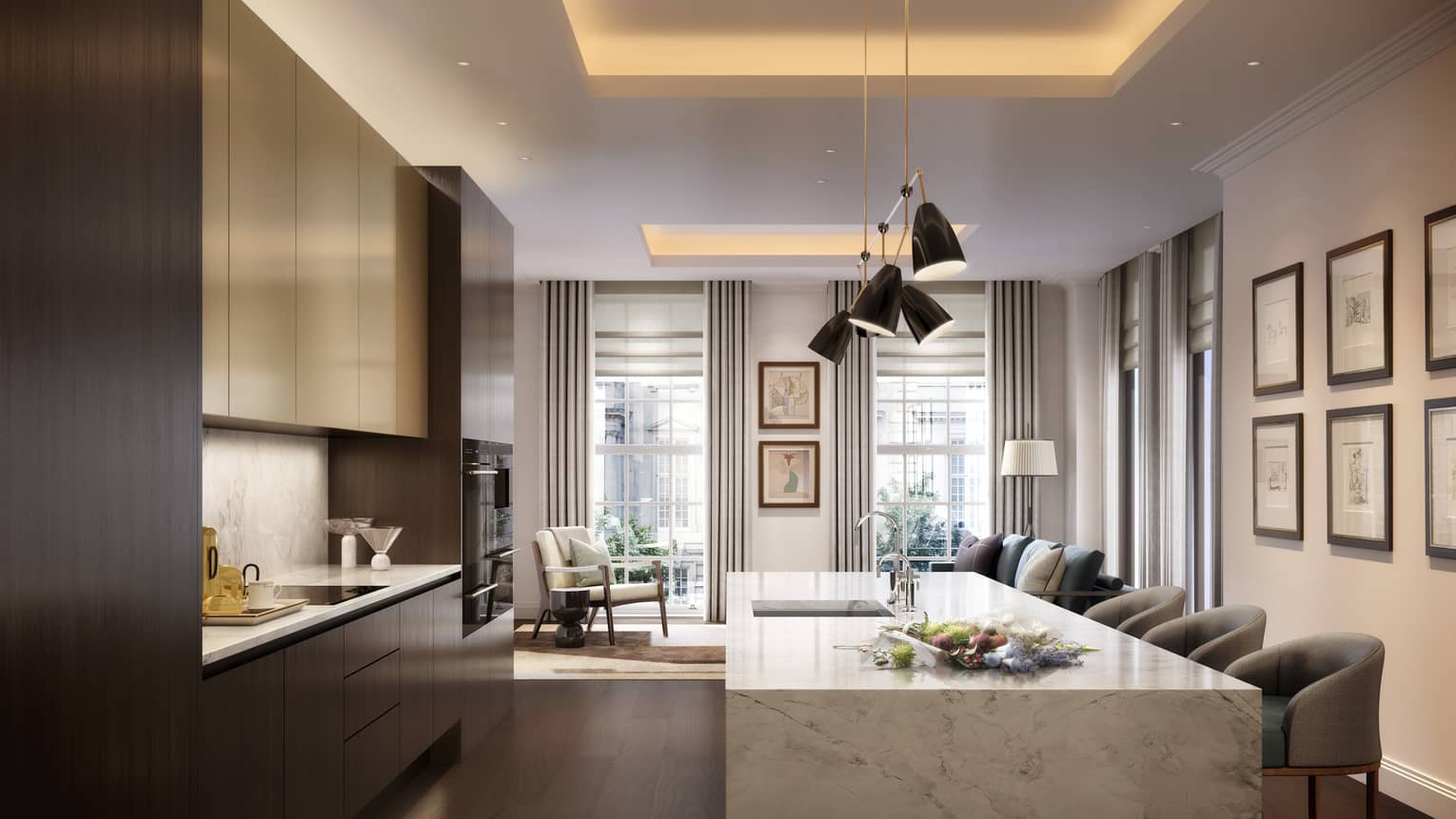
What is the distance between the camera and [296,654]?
113 inches

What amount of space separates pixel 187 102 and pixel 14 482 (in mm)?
921

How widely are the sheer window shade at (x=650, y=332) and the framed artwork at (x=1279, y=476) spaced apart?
4860 millimetres

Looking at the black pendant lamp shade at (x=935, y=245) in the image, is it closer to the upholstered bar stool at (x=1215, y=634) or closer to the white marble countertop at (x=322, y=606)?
the upholstered bar stool at (x=1215, y=634)

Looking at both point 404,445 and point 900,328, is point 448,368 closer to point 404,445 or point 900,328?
point 404,445

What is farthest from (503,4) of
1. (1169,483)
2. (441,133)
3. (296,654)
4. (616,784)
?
(1169,483)

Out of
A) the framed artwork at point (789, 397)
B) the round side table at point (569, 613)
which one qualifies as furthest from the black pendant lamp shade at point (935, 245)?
the framed artwork at point (789, 397)

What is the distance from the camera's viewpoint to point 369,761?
3.43 metres

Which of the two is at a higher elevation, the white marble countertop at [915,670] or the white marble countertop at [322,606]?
the white marble countertop at [322,606]

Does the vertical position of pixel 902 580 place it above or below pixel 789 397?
below

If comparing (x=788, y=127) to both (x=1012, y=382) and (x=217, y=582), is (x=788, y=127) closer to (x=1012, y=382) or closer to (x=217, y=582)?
(x=217, y=582)

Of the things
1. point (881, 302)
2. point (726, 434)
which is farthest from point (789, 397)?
point (881, 302)

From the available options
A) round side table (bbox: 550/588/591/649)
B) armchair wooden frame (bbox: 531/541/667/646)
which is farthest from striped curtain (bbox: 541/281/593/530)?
round side table (bbox: 550/588/591/649)

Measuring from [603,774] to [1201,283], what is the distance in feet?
15.5

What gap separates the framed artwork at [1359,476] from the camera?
12.3 feet
